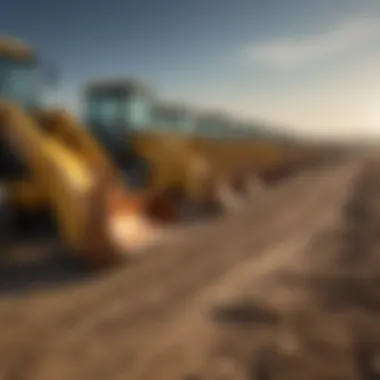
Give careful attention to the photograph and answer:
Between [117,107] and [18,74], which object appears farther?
[117,107]

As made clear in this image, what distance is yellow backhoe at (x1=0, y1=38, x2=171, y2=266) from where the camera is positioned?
415 centimetres

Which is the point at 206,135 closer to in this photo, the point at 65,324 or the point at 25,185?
the point at 25,185

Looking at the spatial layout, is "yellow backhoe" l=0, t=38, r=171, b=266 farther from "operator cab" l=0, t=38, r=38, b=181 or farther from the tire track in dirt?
the tire track in dirt

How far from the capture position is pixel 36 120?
19.7 ft

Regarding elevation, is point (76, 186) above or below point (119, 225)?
above

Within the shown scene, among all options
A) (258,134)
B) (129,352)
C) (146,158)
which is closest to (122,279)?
(129,352)

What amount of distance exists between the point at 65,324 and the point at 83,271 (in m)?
1.11

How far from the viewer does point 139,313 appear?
307 cm

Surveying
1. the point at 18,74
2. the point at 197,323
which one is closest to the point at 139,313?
the point at 197,323

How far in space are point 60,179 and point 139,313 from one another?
1865mm

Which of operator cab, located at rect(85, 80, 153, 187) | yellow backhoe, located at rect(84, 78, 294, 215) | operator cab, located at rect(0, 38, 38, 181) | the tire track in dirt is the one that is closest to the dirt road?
the tire track in dirt

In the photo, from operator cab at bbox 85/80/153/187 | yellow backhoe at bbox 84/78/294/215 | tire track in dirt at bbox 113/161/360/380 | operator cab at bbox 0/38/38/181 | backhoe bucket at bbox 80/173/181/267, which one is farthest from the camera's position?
operator cab at bbox 85/80/153/187

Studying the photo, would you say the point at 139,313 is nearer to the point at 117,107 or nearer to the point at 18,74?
the point at 18,74

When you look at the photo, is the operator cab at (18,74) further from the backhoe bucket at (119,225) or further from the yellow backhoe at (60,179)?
the backhoe bucket at (119,225)
